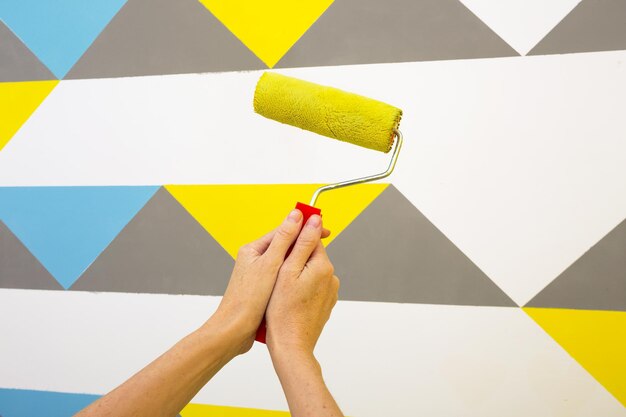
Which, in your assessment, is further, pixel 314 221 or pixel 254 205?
pixel 254 205

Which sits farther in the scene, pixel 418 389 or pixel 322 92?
pixel 418 389

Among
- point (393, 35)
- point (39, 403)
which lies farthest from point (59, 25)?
point (39, 403)

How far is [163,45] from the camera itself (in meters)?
1.17

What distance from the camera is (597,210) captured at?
98 centimetres

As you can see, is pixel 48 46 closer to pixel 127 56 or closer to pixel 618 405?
pixel 127 56

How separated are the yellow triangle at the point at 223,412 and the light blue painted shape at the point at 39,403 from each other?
0.72ft

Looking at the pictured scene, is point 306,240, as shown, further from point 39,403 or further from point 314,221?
point 39,403

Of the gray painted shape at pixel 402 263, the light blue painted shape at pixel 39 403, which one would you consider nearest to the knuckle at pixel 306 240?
the gray painted shape at pixel 402 263

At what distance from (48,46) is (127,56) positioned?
0.64 feet

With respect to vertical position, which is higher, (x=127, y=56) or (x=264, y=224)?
(x=127, y=56)

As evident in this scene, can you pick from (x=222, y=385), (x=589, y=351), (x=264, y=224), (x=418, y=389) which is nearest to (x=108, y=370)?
(x=222, y=385)

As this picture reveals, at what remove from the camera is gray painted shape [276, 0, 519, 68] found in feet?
3.38

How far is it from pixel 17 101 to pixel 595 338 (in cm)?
129

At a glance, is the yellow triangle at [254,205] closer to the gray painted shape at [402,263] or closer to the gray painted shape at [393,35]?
the gray painted shape at [402,263]
